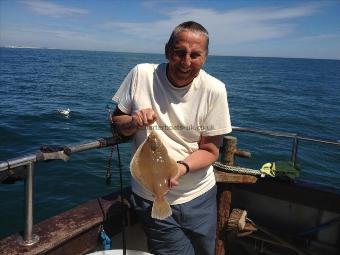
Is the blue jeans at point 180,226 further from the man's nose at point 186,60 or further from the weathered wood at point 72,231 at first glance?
the man's nose at point 186,60

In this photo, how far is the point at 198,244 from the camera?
10.5 feet

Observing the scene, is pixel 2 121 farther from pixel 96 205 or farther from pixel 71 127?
pixel 96 205

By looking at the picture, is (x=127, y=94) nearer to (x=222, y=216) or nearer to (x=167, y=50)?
(x=167, y=50)

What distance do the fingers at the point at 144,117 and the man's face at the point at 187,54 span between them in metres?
0.40

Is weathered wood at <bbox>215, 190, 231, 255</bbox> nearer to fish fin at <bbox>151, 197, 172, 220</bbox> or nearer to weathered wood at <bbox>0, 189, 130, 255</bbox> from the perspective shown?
weathered wood at <bbox>0, 189, 130, 255</bbox>

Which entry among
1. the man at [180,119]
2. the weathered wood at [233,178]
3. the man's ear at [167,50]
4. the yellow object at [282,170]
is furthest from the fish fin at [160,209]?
the yellow object at [282,170]

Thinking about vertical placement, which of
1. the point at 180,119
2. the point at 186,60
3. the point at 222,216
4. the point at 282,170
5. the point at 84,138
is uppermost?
the point at 186,60

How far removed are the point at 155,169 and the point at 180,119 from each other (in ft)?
1.51

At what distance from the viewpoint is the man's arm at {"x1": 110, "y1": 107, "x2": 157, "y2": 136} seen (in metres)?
2.63

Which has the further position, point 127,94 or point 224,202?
point 224,202

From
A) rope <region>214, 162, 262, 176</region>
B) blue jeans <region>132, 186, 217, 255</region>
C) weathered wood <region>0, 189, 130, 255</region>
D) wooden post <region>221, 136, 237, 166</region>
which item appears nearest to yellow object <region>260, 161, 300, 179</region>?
rope <region>214, 162, 262, 176</region>

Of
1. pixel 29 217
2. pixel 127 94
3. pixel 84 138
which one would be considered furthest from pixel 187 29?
pixel 84 138

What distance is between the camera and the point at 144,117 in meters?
2.62

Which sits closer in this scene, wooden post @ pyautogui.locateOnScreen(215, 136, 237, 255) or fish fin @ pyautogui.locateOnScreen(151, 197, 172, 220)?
fish fin @ pyautogui.locateOnScreen(151, 197, 172, 220)
